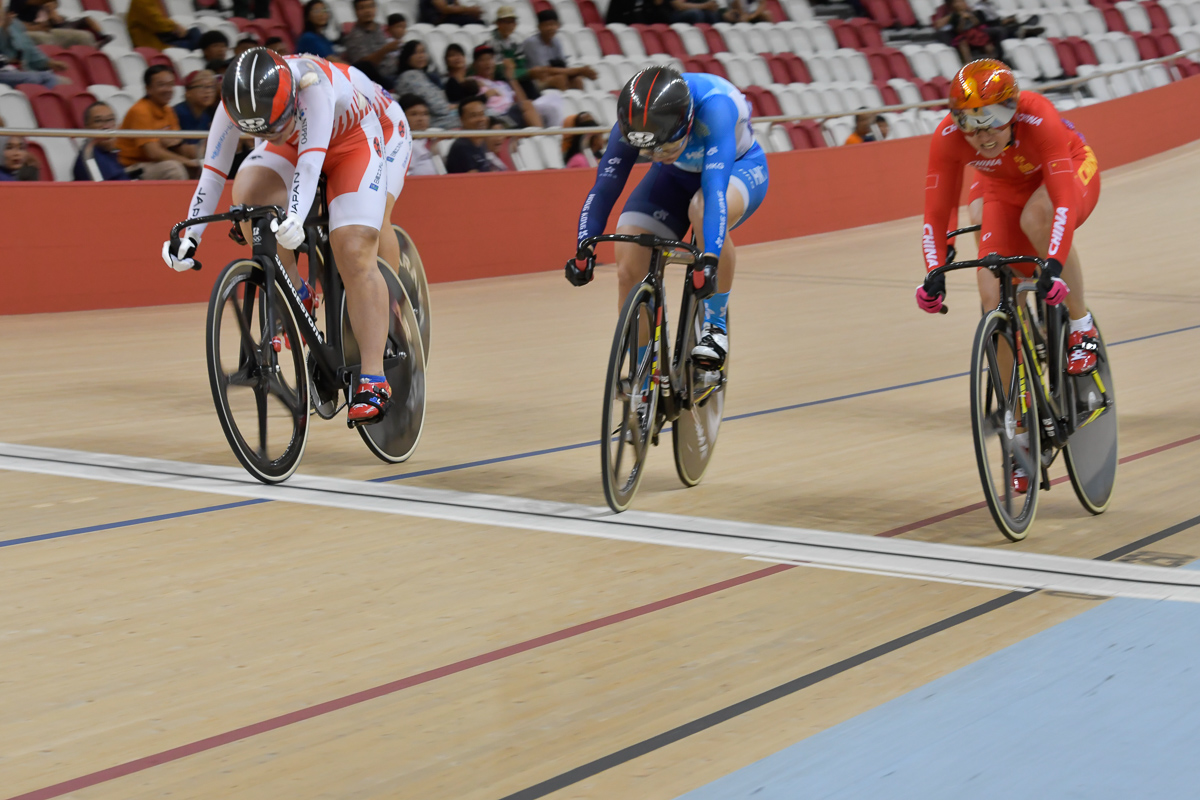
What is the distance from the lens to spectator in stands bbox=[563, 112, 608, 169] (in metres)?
12.0

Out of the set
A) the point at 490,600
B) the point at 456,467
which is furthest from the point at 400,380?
the point at 490,600

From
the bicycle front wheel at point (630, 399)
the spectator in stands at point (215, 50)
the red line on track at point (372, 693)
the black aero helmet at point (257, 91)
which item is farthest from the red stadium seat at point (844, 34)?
the red line on track at point (372, 693)

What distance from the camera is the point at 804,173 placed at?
14.0 metres

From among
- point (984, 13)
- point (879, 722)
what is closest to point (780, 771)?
point (879, 722)

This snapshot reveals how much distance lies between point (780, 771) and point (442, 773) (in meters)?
0.55

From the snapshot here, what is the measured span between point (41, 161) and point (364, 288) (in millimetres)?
5278

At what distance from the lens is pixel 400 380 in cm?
476

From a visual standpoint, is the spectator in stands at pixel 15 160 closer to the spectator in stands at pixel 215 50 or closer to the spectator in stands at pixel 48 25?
the spectator in stands at pixel 48 25

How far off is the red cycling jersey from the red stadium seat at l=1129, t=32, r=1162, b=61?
1802cm

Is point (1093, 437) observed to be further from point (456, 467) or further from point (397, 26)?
point (397, 26)

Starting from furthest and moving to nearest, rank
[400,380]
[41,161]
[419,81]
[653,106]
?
[419,81], [41,161], [400,380], [653,106]

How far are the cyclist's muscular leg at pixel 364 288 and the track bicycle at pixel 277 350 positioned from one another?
0.13 meters

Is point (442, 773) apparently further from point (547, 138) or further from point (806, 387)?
point (547, 138)

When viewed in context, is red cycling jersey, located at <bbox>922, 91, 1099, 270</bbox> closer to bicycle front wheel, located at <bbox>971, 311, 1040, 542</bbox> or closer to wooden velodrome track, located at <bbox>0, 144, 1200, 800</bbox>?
bicycle front wheel, located at <bbox>971, 311, 1040, 542</bbox>
